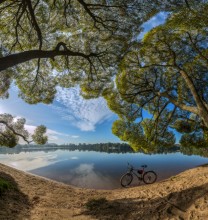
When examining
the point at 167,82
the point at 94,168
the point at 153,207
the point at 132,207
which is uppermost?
the point at 167,82

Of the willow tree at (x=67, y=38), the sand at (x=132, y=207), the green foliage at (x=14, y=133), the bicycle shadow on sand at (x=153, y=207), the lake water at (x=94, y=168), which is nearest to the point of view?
the sand at (x=132, y=207)

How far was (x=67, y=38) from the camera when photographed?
1344 cm

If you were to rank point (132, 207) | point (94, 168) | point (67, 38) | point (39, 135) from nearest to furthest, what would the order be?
1. point (132, 207)
2. point (67, 38)
3. point (39, 135)
4. point (94, 168)

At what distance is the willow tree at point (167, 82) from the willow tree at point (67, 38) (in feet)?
4.92

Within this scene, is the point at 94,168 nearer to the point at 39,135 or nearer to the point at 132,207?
the point at 39,135

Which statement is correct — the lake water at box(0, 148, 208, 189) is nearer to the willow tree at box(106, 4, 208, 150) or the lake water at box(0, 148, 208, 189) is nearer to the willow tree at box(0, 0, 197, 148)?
the willow tree at box(106, 4, 208, 150)

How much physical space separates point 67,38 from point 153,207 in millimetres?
10663

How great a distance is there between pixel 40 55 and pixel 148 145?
13953mm

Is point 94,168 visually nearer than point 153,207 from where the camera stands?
No

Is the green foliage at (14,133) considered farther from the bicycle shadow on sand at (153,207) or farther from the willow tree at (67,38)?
the bicycle shadow on sand at (153,207)

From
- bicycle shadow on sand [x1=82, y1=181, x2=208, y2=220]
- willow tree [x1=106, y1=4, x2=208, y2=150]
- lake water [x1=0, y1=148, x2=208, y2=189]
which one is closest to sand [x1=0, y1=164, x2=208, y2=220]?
bicycle shadow on sand [x1=82, y1=181, x2=208, y2=220]

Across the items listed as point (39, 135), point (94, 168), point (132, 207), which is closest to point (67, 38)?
point (39, 135)

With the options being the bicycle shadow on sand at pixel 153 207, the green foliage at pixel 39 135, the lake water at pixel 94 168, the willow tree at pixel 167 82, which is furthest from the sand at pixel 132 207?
the lake water at pixel 94 168

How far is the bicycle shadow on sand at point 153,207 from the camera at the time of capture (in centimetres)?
750
